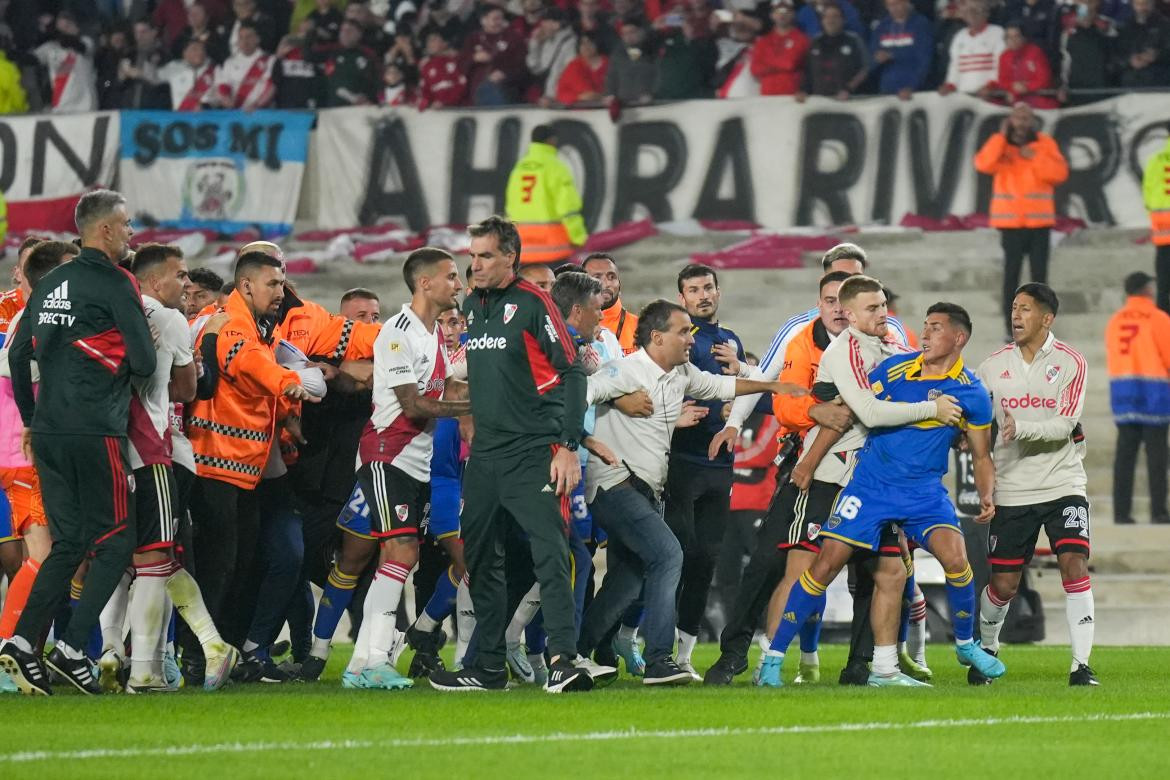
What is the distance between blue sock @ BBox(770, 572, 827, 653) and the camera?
10016 millimetres

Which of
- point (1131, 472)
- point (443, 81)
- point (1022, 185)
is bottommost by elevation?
point (1131, 472)

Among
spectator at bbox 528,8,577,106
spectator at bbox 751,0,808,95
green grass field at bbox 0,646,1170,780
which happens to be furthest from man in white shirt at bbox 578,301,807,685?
spectator at bbox 528,8,577,106

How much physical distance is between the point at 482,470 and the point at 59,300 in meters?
2.08

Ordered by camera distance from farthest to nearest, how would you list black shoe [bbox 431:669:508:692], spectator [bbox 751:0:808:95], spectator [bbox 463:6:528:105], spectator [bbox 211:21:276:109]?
spectator [bbox 211:21:276:109] < spectator [bbox 463:6:528:105] < spectator [bbox 751:0:808:95] < black shoe [bbox 431:669:508:692]

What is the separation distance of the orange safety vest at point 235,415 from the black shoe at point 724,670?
2536 mm

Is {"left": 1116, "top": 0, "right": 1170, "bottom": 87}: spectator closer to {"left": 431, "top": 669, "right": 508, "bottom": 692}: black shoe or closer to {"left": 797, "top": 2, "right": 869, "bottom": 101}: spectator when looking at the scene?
{"left": 797, "top": 2, "right": 869, "bottom": 101}: spectator

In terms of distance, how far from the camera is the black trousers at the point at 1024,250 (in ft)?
61.8

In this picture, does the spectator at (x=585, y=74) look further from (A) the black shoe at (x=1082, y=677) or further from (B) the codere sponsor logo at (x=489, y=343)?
(B) the codere sponsor logo at (x=489, y=343)

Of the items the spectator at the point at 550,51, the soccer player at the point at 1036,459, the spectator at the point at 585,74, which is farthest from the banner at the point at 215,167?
the soccer player at the point at 1036,459

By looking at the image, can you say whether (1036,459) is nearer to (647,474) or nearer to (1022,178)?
(647,474)

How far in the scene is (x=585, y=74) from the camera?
20922mm

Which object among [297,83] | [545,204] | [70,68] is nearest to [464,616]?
[545,204]

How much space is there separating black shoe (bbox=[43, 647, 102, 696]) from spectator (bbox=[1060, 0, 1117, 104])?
12.6 metres

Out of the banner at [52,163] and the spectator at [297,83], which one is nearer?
the banner at [52,163]
